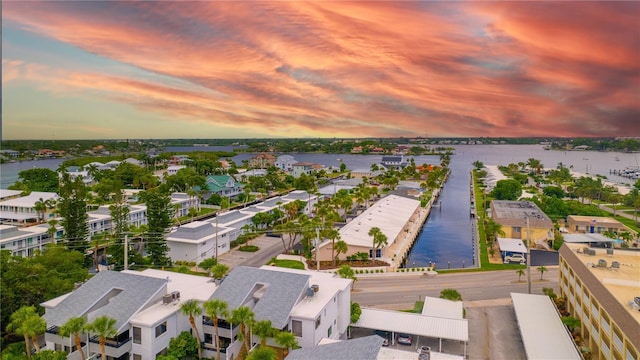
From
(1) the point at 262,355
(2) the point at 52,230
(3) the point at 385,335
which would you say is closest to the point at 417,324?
(3) the point at 385,335

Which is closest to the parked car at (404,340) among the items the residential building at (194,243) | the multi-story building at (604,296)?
the multi-story building at (604,296)

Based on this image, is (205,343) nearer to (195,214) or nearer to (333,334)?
(333,334)

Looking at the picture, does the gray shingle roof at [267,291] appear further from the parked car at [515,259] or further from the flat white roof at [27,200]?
the flat white roof at [27,200]

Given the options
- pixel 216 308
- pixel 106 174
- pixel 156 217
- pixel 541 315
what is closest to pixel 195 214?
pixel 156 217

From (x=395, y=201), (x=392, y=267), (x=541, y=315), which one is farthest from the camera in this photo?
(x=395, y=201)

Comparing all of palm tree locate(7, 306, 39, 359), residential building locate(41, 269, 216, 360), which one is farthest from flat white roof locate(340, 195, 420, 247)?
palm tree locate(7, 306, 39, 359)

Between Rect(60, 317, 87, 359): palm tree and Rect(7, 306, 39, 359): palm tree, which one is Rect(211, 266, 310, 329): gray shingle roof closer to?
Rect(60, 317, 87, 359): palm tree
